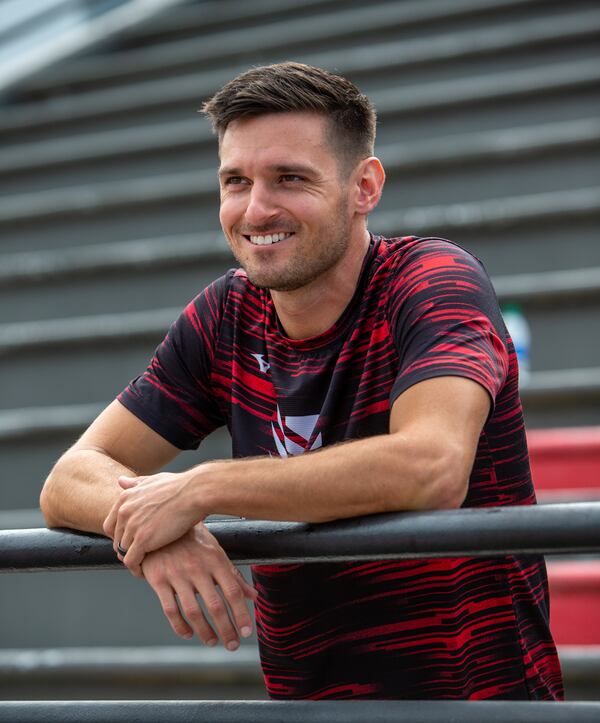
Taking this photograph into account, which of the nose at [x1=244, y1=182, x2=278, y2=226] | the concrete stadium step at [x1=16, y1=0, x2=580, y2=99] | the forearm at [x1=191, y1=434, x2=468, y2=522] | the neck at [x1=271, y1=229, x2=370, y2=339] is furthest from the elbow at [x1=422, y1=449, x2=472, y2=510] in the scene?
the concrete stadium step at [x1=16, y1=0, x2=580, y2=99]

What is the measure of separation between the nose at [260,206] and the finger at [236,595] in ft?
1.50

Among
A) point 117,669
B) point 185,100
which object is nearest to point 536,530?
point 117,669

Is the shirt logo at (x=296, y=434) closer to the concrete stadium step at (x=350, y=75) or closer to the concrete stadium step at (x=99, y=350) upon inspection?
the concrete stadium step at (x=99, y=350)

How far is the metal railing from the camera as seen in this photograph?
0.83 metres

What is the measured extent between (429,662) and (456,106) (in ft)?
7.00

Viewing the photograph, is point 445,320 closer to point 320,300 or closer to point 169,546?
point 320,300

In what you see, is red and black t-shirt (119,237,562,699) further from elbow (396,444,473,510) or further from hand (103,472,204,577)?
hand (103,472,204,577)

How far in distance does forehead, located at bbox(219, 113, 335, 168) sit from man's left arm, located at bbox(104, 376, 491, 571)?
379mm

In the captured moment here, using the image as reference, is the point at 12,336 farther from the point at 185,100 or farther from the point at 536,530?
the point at 536,530

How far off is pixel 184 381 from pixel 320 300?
0.75 feet

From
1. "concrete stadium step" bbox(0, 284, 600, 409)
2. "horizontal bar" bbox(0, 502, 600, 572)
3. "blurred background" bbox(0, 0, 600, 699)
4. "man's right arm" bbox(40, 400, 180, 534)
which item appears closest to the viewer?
"horizontal bar" bbox(0, 502, 600, 572)

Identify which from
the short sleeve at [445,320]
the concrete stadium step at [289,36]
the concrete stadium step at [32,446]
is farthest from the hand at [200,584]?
the concrete stadium step at [289,36]

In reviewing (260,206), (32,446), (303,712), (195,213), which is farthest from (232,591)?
(195,213)

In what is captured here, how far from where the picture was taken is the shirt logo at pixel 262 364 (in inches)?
51.3
